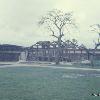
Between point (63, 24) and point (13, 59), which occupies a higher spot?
point (63, 24)

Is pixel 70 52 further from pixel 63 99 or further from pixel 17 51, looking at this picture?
pixel 63 99

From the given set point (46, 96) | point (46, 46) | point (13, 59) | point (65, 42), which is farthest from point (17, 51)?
point (46, 96)

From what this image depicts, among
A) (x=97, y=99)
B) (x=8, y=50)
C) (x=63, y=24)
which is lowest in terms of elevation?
(x=97, y=99)

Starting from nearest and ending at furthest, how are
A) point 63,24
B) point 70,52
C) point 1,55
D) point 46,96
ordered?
point 46,96
point 63,24
point 1,55
point 70,52

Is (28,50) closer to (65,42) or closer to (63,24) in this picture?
(65,42)

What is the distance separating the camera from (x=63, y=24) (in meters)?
76.0

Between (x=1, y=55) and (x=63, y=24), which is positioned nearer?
(x=63, y=24)

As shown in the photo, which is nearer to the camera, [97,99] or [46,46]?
[97,99]

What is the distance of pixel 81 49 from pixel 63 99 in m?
68.8


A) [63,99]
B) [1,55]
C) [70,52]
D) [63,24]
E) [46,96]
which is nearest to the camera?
[63,99]

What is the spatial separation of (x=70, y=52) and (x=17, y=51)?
50.8 ft

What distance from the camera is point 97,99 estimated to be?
56.0ft

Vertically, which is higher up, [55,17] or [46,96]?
[55,17]

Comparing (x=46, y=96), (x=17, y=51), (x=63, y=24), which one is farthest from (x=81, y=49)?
(x=46, y=96)
